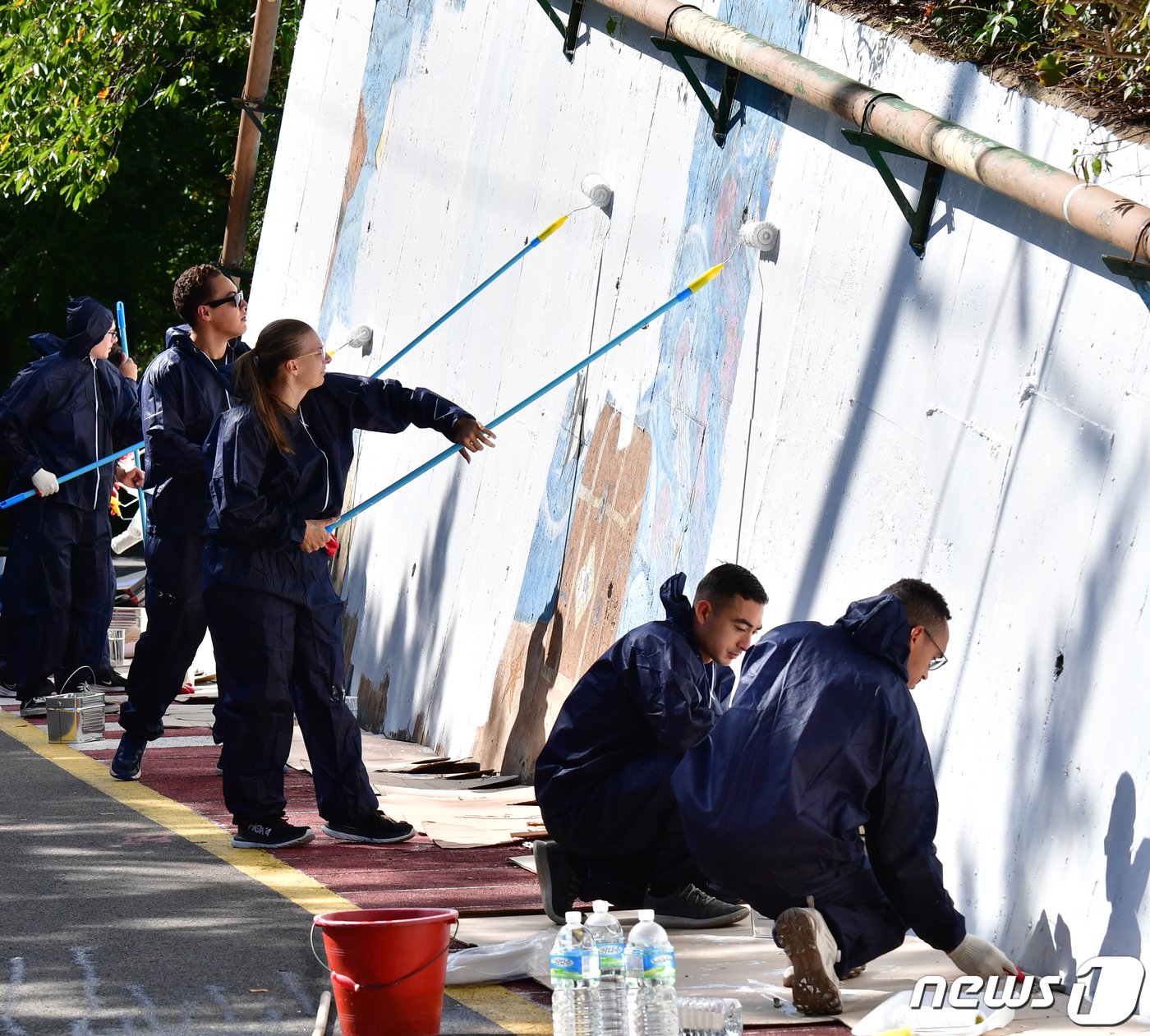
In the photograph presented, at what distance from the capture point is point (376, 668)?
959 cm

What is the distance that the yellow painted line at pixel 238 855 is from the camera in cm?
435

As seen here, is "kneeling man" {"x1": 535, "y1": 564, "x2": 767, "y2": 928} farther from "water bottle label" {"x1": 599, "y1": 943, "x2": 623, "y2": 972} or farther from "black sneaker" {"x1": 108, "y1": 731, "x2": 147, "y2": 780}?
"black sneaker" {"x1": 108, "y1": 731, "x2": 147, "y2": 780}

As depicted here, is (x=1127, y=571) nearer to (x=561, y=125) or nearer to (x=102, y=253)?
(x=561, y=125)

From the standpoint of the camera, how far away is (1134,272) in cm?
436

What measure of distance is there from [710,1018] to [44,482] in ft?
22.6

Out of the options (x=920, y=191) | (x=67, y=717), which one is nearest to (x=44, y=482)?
(x=67, y=717)

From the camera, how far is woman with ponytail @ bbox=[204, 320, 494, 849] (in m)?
6.09

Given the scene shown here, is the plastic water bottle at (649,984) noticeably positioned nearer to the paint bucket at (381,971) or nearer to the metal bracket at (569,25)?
the paint bucket at (381,971)

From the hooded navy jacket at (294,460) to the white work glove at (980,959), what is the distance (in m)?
2.74

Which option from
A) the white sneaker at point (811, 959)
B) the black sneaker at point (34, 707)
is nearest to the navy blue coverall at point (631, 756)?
the white sneaker at point (811, 959)

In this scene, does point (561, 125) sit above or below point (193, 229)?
below

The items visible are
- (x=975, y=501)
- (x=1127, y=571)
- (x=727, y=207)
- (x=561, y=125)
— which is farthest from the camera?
(x=561, y=125)

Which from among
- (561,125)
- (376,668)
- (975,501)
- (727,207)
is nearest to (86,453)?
(376,668)

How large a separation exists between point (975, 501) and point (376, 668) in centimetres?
511
